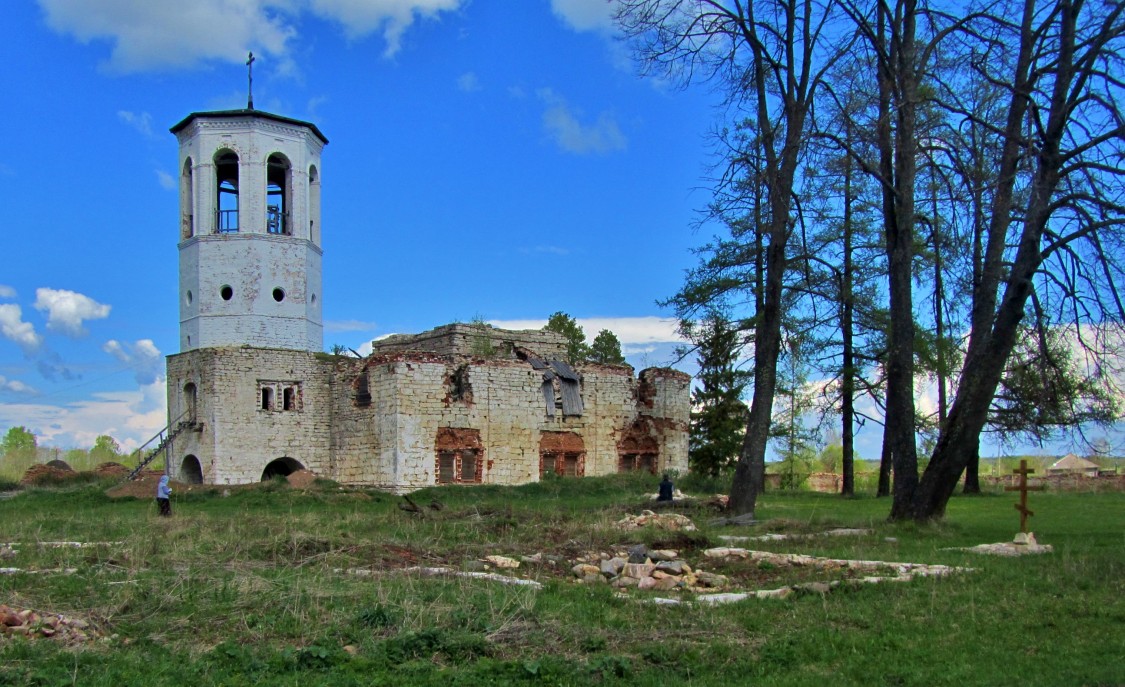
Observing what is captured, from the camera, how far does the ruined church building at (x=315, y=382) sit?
1253 inches

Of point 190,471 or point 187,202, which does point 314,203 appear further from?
point 190,471

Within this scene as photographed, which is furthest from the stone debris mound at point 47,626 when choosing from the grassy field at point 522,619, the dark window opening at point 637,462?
the dark window opening at point 637,462

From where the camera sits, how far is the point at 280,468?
1382 inches

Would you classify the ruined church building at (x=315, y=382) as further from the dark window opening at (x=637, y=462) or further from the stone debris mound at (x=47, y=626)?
the stone debris mound at (x=47, y=626)

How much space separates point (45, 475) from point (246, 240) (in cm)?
1202

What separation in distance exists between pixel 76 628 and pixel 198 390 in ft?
81.8

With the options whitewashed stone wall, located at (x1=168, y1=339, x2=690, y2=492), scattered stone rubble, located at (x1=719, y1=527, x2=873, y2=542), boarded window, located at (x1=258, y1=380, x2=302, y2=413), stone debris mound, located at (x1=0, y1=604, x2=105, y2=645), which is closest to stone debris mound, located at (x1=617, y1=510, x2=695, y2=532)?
scattered stone rubble, located at (x1=719, y1=527, x2=873, y2=542)

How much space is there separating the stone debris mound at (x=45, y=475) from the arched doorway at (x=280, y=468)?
Result: 8120 millimetres

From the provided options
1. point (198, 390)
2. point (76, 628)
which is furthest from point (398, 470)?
point (76, 628)

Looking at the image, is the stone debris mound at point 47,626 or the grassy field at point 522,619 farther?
the stone debris mound at point 47,626

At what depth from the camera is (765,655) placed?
26.8 ft

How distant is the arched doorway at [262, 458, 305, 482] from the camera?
34500 mm

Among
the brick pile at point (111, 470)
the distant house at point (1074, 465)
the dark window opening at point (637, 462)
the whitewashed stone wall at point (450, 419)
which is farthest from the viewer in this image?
the distant house at point (1074, 465)

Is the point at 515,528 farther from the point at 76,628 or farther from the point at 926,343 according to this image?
the point at 926,343
